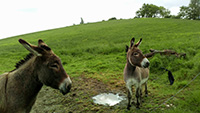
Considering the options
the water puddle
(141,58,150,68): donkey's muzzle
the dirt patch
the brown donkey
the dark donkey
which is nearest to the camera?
the dark donkey

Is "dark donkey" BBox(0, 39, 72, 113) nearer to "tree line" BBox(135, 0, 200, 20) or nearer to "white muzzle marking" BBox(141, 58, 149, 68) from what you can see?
"white muzzle marking" BBox(141, 58, 149, 68)

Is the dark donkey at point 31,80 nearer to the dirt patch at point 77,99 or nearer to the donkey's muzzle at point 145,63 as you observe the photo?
the donkey's muzzle at point 145,63

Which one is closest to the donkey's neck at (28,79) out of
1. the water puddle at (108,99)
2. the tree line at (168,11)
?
the water puddle at (108,99)

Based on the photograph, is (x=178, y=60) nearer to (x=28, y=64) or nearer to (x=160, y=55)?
(x=160, y=55)

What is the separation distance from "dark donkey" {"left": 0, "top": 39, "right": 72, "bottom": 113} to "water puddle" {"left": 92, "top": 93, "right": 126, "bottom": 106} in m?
3.40

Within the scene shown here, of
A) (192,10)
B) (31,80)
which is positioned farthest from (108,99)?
(192,10)

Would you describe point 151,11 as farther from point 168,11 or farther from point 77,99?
point 77,99

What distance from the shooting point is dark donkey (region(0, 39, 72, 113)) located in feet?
8.22

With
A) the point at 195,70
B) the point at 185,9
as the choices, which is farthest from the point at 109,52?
the point at 185,9

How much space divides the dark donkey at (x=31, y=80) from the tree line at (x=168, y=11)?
65.6 m

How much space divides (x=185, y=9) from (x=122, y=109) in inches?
2661

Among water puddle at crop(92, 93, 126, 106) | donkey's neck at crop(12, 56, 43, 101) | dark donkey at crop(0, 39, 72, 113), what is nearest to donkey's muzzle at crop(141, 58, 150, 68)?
water puddle at crop(92, 93, 126, 106)

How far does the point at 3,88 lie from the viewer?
2.61 m

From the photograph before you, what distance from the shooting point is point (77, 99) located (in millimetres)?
5914
